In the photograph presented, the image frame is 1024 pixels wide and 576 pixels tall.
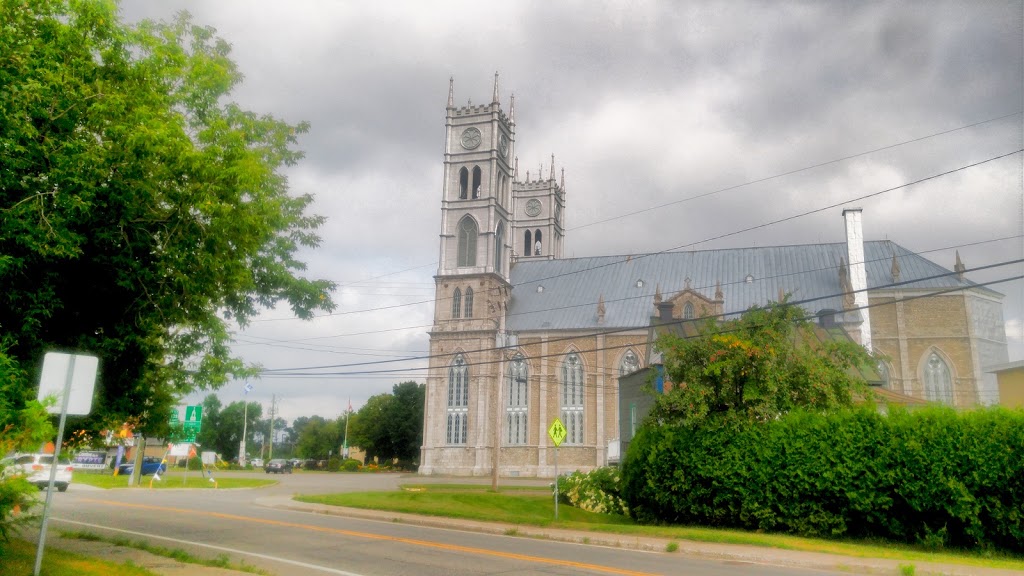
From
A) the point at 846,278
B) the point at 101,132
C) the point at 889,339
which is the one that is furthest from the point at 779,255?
the point at 101,132

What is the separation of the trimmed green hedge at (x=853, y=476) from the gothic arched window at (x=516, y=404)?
41260mm

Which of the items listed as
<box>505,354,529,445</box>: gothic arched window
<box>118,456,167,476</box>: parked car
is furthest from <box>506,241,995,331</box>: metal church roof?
<box>118,456,167,476</box>: parked car

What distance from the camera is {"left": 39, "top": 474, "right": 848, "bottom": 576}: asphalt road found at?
1152cm

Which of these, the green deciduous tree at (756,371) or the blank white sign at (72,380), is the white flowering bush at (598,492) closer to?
the green deciduous tree at (756,371)

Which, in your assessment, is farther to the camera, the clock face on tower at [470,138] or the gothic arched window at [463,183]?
the clock face on tower at [470,138]

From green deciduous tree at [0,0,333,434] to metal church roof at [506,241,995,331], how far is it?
49294mm

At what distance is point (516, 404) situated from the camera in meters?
62.1

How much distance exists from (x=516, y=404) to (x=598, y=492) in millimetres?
38494

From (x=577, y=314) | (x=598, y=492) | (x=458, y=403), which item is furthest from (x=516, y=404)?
(x=598, y=492)

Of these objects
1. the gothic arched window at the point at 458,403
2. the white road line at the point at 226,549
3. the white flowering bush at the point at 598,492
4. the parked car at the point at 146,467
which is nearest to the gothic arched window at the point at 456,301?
the gothic arched window at the point at 458,403

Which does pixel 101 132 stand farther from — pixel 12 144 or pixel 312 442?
pixel 312 442

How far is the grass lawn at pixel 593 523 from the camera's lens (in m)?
14.5

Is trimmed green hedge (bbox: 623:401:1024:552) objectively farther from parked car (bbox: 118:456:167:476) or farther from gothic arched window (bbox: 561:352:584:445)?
parked car (bbox: 118:456:167:476)

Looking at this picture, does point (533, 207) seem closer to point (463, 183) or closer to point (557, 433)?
point (463, 183)
